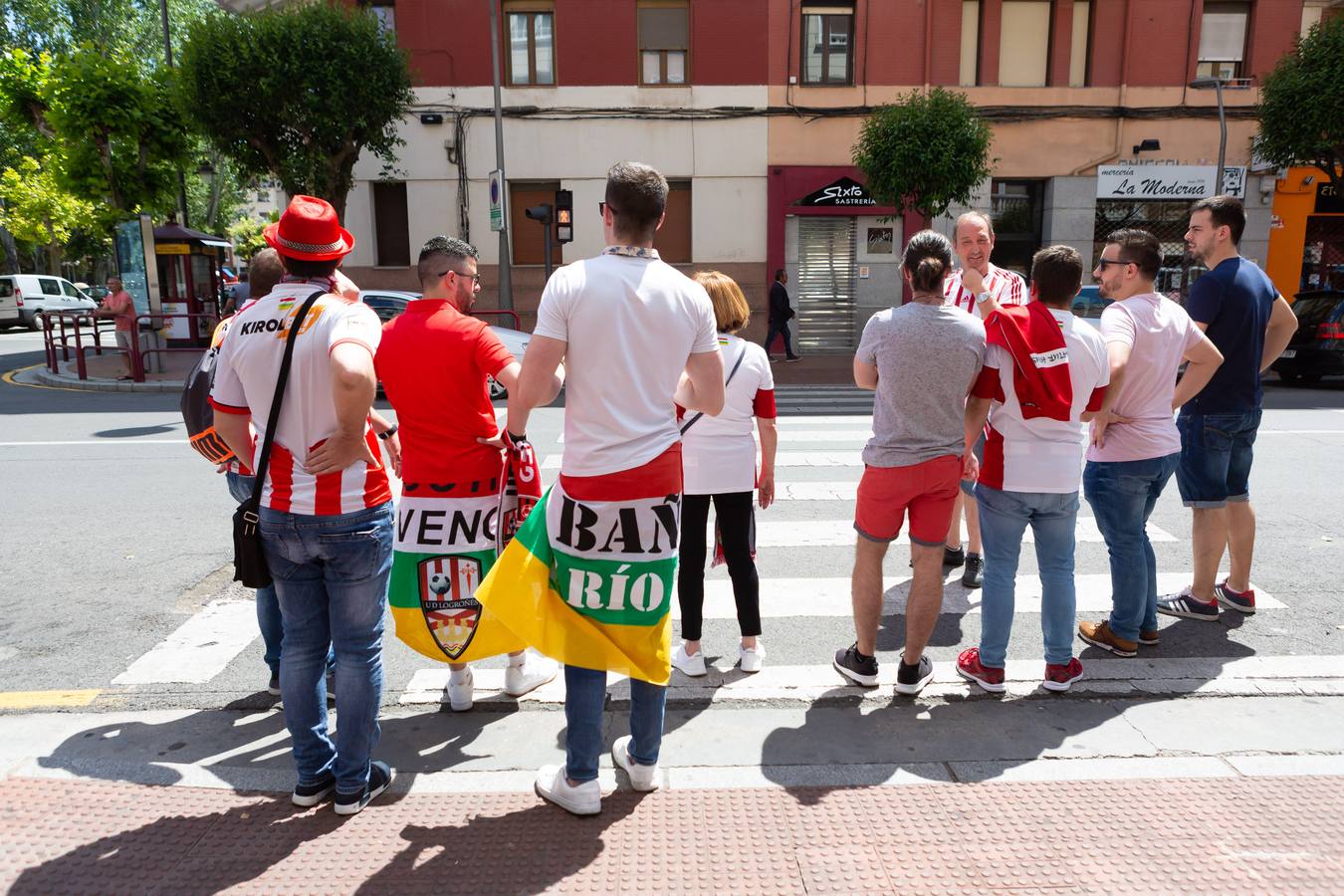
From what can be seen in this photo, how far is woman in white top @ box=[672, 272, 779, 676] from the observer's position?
3797 millimetres

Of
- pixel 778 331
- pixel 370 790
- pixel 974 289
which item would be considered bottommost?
pixel 370 790

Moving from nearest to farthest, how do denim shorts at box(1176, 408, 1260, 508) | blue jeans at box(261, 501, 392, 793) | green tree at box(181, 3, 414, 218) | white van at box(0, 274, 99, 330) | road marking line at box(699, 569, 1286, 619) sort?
blue jeans at box(261, 501, 392, 793), denim shorts at box(1176, 408, 1260, 508), road marking line at box(699, 569, 1286, 619), green tree at box(181, 3, 414, 218), white van at box(0, 274, 99, 330)

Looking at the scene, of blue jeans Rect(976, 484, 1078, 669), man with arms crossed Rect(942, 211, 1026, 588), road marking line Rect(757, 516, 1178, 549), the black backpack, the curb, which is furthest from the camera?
the curb

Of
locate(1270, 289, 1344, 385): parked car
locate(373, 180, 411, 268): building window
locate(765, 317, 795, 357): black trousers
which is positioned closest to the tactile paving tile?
locate(1270, 289, 1344, 385): parked car

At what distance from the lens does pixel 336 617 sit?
2.96 meters

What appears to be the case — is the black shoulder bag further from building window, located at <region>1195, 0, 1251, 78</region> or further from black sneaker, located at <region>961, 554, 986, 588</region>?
building window, located at <region>1195, 0, 1251, 78</region>

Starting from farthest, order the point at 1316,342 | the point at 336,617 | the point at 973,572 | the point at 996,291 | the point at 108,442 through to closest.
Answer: the point at 1316,342 < the point at 108,442 < the point at 973,572 < the point at 996,291 < the point at 336,617

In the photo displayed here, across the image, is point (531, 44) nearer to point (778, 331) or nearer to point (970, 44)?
point (778, 331)

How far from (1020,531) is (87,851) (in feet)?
11.5

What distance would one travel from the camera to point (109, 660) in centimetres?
434

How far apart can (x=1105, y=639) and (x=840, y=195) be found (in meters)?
16.1

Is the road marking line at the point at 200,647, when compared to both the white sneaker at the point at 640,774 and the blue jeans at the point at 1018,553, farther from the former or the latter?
the blue jeans at the point at 1018,553

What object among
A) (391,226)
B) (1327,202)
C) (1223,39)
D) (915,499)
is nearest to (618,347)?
(915,499)

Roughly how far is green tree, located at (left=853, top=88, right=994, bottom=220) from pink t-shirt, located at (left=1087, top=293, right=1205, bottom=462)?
12635mm
